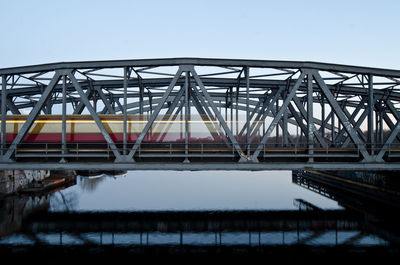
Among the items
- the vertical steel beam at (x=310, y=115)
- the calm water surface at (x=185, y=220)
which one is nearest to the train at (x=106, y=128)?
the vertical steel beam at (x=310, y=115)

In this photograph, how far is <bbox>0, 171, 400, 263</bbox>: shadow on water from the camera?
22188mm

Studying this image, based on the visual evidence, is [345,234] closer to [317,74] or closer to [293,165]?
[293,165]

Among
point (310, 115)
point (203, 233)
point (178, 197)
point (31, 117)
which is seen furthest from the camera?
point (178, 197)

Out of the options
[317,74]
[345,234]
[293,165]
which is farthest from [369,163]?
[345,234]

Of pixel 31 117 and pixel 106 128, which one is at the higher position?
pixel 31 117

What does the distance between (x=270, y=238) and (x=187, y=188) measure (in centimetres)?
2744

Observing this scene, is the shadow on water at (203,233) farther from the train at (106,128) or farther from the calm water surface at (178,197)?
the train at (106,128)

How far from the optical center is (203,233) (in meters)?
26.8

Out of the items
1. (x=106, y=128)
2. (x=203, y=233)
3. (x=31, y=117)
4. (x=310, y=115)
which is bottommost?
(x=203, y=233)

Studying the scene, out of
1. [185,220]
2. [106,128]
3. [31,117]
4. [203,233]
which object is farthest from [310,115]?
[31,117]

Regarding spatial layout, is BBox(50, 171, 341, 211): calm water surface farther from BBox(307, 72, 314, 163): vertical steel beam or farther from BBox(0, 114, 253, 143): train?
BBox(307, 72, 314, 163): vertical steel beam

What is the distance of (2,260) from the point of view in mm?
20812

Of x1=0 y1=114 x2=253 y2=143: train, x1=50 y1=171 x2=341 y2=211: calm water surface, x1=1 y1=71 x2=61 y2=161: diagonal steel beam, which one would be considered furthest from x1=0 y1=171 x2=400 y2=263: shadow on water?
x1=0 y1=114 x2=253 y2=143: train

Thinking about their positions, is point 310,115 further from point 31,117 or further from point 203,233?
point 31,117
